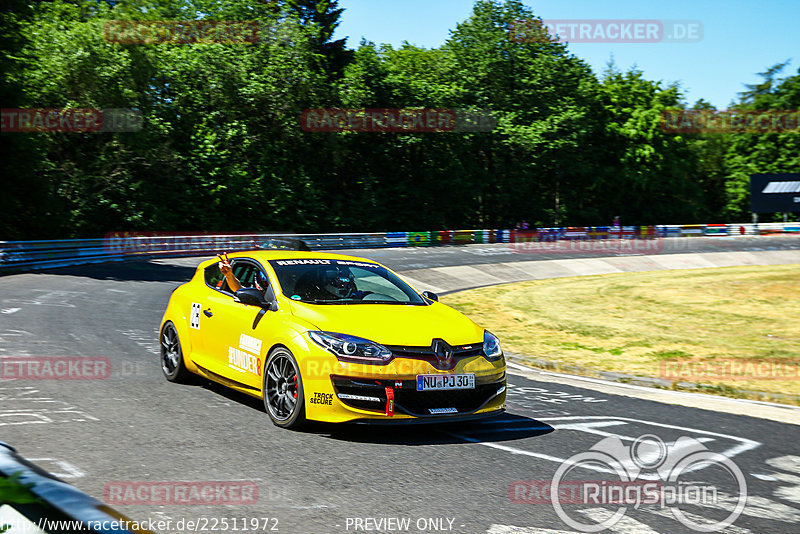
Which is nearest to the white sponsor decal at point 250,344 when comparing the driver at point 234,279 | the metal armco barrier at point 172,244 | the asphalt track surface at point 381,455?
the driver at point 234,279

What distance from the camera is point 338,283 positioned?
28.2 ft

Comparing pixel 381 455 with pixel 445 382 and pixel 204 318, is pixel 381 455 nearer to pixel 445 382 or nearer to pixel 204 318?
pixel 445 382

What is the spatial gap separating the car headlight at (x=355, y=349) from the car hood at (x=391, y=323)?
2.6 inches

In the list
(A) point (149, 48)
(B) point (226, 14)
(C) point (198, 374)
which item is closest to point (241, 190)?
(A) point (149, 48)

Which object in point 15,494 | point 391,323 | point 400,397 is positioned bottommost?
point 400,397

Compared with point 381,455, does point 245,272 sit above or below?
above

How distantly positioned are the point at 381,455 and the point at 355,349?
0.95m

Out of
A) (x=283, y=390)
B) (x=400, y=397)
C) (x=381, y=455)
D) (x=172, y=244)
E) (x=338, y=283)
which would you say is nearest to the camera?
(x=381, y=455)

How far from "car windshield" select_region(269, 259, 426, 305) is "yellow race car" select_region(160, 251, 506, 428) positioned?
0.04ft

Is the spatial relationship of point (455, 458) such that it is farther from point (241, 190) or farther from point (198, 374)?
point (241, 190)

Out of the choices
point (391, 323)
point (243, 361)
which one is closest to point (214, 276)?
point (243, 361)

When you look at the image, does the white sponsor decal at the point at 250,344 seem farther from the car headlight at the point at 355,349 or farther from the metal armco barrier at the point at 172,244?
the metal armco barrier at the point at 172,244

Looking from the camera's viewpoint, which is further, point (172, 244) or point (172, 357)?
point (172, 244)

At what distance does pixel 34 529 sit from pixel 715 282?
29589mm
